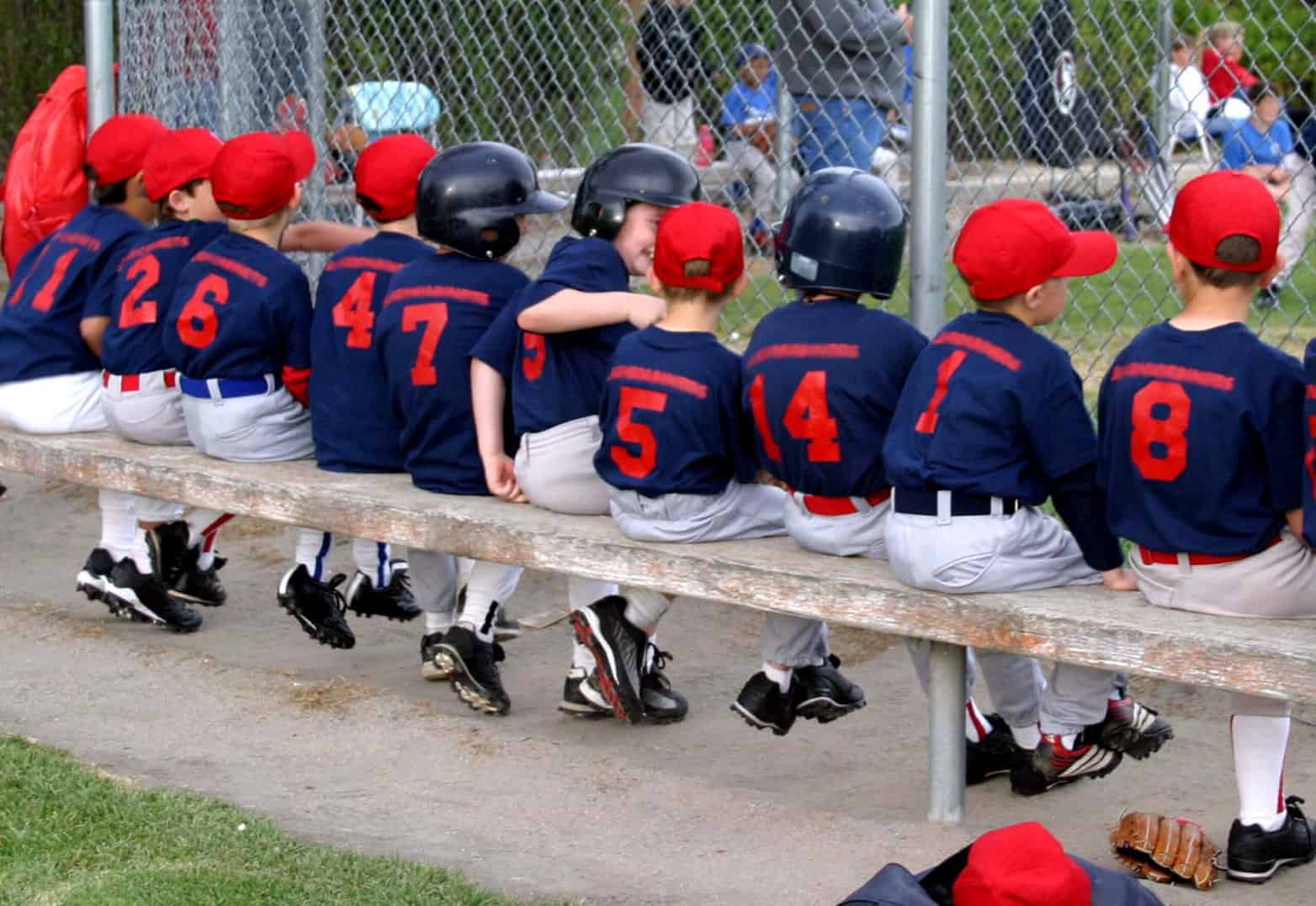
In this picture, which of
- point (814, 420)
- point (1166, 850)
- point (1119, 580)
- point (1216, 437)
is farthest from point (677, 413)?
point (1166, 850)

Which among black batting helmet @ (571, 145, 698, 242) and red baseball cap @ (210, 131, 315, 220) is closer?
black batting helmet @ (571, 145, 698, 242)

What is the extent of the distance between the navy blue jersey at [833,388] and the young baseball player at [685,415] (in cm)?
17

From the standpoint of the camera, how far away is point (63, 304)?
6.01 metres

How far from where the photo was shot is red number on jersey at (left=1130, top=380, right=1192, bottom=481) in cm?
376

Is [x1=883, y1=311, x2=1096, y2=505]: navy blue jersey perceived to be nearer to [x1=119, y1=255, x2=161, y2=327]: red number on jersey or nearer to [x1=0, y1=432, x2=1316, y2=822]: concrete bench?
[x1=0, y1=432, x2=1316, y2=822]: concrete bench

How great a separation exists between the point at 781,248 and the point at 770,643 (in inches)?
36.8

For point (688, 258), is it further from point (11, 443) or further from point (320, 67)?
point (320, 67)

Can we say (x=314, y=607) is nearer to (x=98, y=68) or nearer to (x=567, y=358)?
(x=567, y=358)

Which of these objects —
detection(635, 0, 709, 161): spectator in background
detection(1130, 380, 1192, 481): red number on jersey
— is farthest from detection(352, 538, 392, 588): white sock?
detection(1130, 380, 1192, 481): red number on jersey

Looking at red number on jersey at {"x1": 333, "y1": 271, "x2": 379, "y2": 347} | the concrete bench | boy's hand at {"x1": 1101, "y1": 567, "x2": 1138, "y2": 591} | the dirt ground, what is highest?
red number on jersey at {"x1": 333, "y1": 271, "x2": 379, "y2": 347}

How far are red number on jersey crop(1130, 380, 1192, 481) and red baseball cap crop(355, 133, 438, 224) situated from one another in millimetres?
2309

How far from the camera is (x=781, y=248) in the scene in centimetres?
446

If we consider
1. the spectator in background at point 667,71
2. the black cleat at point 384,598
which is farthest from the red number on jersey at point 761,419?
the spectator in background at point 667,71

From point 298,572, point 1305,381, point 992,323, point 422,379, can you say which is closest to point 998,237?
point 992,323
